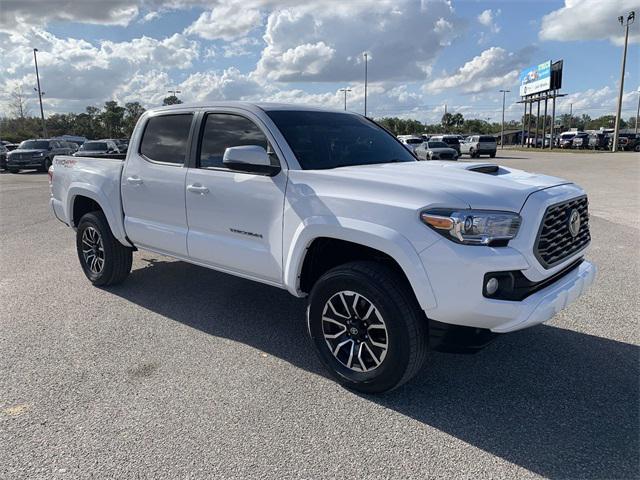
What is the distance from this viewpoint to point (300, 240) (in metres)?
3.52

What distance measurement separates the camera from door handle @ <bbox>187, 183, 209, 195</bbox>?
13.7ft

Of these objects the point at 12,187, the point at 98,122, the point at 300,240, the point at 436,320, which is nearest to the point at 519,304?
the point at 436,320

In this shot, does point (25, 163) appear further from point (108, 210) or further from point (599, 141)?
point (599, 141)

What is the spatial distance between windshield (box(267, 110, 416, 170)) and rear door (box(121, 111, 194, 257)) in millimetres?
1034

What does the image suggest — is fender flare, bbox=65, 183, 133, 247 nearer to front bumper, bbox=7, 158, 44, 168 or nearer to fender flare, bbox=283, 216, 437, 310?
fender flare, bbox=283, 216, 437, 310

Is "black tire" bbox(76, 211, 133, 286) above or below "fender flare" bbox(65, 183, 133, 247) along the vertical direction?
Answer: below

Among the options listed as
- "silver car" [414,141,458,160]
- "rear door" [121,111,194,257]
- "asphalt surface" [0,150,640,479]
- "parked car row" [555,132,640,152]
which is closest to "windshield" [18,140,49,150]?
"silver car" [414,141,458,160]

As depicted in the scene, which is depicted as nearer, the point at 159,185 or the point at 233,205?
the point at 233,205

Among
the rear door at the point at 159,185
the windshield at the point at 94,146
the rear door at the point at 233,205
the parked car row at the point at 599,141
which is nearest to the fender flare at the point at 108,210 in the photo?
the rear door at the point at 159,185

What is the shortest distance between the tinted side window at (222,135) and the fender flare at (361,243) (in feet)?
3.22

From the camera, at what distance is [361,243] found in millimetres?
3197

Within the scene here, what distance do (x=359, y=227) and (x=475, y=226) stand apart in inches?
27.5

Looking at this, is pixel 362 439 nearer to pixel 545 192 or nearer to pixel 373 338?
pixel 373 338

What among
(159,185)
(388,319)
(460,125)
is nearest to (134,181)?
(159,185)
